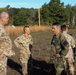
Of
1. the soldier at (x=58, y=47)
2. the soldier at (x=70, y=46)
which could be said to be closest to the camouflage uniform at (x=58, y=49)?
the soldier at (x=58, y=47)

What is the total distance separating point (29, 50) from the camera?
11.0 m

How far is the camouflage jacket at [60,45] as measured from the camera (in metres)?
7.70

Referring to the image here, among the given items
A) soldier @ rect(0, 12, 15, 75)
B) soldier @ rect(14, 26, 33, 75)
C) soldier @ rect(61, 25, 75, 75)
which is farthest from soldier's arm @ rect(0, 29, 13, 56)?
soldier @ rect(14, 26, 33, 75)

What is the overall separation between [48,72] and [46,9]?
218 ft

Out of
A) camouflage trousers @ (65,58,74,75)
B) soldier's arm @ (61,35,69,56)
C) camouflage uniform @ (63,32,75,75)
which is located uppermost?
soldier's arm @ (61,35,69,56)

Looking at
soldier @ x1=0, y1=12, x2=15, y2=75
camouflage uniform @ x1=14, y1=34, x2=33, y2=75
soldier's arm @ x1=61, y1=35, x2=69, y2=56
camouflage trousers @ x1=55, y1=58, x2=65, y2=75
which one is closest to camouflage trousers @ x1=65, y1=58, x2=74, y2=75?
camouflage uniform @ x1=14, y1=34, x2=33, y2=75

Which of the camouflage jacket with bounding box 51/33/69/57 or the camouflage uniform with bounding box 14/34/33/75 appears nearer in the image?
the camouflage jacket with bounding box 51/33/69/57

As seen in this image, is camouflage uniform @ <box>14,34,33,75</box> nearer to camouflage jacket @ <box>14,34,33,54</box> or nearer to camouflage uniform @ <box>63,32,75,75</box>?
camouflage jacket @ <box>14,34,33,54</box>

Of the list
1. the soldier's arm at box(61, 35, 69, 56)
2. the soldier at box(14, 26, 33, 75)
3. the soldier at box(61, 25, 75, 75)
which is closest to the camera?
the soldier's arm at box(61, 35, 69, 56)

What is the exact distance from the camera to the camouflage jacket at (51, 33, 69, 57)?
7.70 m

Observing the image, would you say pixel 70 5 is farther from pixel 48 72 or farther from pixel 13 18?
pixel 48 72

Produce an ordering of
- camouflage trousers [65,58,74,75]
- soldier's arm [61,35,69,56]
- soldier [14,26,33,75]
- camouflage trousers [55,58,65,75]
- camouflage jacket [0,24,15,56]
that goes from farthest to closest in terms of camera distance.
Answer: soldier [14,26,33,75] → camouflage trousers [65,58,74,75] → camouflage trousers [55,58,65,75] → soldier's arm [61,35,69,56] → camouflage jacket [0,24,15,56]

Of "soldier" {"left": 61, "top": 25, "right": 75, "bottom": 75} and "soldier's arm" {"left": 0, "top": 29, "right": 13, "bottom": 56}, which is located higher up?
A: "soldier's arm" {"left": 0, "top": 29, "right": 13, "bottom": 56}

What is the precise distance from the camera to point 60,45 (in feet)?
25.8
